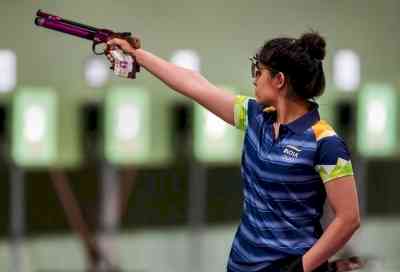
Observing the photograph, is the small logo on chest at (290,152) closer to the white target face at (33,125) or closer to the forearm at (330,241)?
the forearm at (330,241)

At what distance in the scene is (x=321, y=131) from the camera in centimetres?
198

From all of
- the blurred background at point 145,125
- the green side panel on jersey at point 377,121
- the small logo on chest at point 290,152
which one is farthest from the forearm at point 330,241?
the green side panel on jersey at point 377,121

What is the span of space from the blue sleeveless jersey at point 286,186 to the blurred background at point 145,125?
95.8 inches

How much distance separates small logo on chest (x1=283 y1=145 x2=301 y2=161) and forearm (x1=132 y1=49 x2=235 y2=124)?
21 centimetres

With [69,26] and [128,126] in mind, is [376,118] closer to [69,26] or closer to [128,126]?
[128,126]

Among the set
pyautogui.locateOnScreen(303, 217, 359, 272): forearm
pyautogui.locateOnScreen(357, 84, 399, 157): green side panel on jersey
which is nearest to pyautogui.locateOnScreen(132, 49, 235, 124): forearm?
pyautogui.locateOnScreen(303, 217, 359, 272): forearm

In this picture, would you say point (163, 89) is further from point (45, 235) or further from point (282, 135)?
point (282, 135)

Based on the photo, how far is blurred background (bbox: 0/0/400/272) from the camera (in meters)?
A: 4.43

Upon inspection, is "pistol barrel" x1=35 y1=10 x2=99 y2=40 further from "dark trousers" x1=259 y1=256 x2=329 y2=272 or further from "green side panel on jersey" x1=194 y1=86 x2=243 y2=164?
"green side panel on jersey" x1=194 y1=86 x2=243 y2=164

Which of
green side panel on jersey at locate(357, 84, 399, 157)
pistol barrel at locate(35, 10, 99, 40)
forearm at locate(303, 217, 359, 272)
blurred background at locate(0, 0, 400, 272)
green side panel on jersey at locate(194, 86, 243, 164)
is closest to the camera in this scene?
forearm at locate(303, 217, 359, 272)

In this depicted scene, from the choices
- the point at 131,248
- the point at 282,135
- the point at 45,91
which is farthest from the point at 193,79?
the point at 131,248

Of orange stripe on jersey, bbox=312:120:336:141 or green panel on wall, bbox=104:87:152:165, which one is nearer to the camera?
orange stripe on jersey, bbox=312:120:336:141

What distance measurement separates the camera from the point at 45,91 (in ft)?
14.6

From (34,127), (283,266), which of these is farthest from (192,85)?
(34,127)
